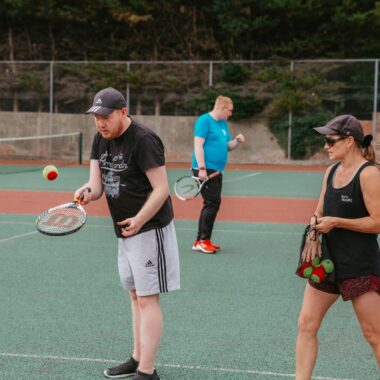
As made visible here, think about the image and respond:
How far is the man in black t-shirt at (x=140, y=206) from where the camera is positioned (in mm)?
4383

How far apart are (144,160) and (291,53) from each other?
32486 millimetres

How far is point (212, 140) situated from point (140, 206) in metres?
5.00

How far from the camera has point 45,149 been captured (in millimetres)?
31031

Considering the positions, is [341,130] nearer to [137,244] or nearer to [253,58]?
[137,244]

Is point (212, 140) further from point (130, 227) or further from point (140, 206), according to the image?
point (130, 227)

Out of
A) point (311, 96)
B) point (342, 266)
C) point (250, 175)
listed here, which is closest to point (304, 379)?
point (342, 266)

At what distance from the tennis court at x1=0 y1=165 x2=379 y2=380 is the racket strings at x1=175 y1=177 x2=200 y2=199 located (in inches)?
29.1

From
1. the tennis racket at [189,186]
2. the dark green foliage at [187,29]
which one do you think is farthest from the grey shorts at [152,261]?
the dark green foliage at [187,29]

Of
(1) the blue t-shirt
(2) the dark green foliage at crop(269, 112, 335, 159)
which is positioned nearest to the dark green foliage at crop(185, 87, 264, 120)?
(2) the dark green foliage at crop(269, 112, 335, 159)

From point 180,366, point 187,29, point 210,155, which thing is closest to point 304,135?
point 187,29

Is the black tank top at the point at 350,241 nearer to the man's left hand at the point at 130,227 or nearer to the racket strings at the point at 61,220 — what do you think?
the man's left hand at the point at 130,227

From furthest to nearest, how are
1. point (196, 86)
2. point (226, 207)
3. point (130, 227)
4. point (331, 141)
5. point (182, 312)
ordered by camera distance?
1. point (196, 86)
2. point (226, 207)
3. point (182, 312)
4. point (130, 227)
5. point (331, 141)

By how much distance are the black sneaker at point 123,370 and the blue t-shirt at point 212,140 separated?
15.9 feet

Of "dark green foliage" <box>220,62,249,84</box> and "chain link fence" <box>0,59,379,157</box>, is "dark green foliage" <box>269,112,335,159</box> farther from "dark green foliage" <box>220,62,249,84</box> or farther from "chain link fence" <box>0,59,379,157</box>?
"dark green foliage" <box>220,62,249,84</box>
